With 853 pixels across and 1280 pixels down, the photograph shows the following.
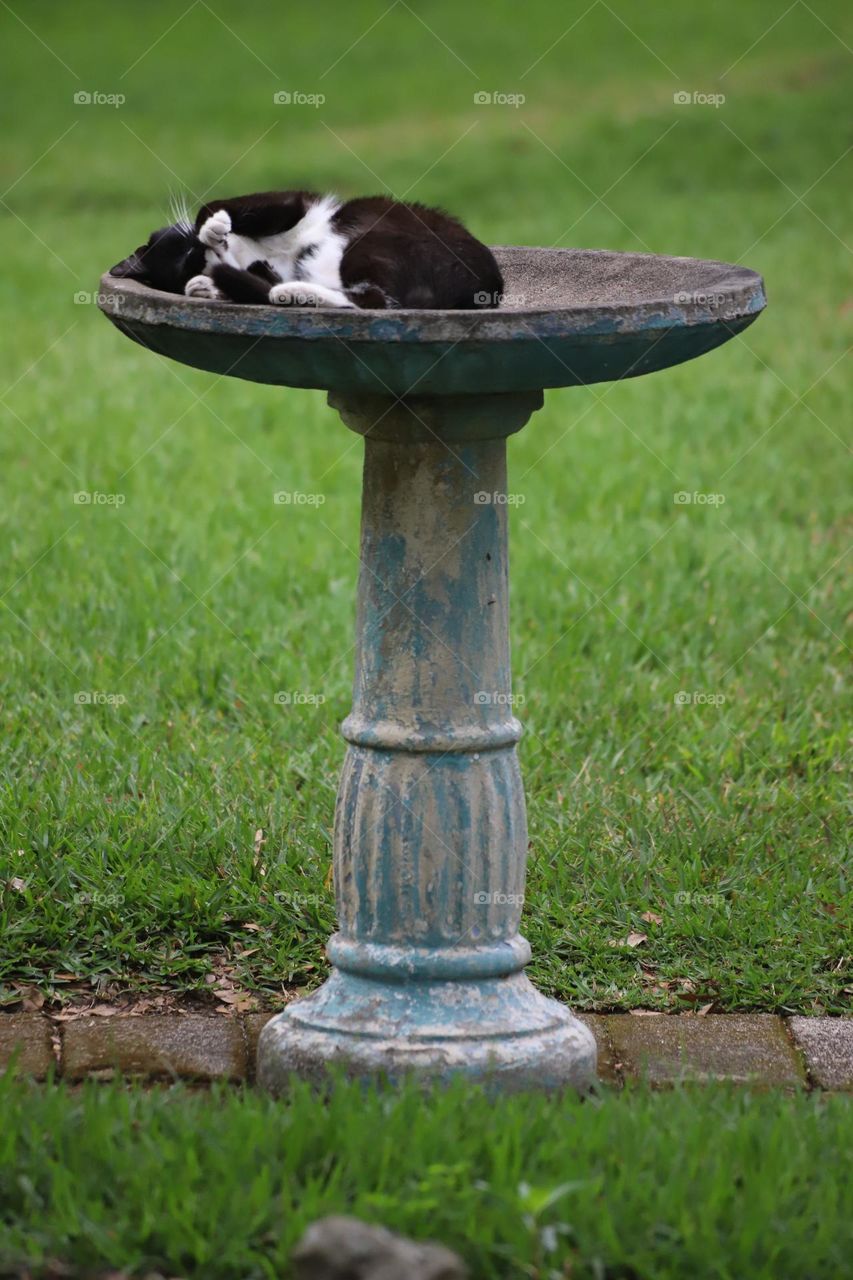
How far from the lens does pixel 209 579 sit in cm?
511

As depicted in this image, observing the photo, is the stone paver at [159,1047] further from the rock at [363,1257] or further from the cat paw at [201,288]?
the cat paw at [201,288]

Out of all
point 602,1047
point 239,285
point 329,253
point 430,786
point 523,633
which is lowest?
point 602,1047

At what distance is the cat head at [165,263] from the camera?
2.82 m

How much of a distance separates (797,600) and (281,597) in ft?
5.25

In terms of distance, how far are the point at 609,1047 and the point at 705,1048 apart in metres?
0.17

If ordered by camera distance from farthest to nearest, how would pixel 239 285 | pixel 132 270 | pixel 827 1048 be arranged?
pixel 827 1048
pixel 132 270
pixel 239 285

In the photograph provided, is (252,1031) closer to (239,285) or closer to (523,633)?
(239,285)

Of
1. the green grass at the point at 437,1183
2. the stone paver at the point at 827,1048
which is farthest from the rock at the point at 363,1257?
the stone paver at the point at 827,1048

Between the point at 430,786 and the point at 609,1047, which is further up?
the point at 430,786

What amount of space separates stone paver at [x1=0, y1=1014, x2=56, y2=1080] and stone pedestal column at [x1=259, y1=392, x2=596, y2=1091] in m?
0.38

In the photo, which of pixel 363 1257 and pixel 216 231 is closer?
pixel 363 1257

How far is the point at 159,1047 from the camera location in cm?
290

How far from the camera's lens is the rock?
6.05ft

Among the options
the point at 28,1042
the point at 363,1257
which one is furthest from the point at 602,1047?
the point at 363,1257
